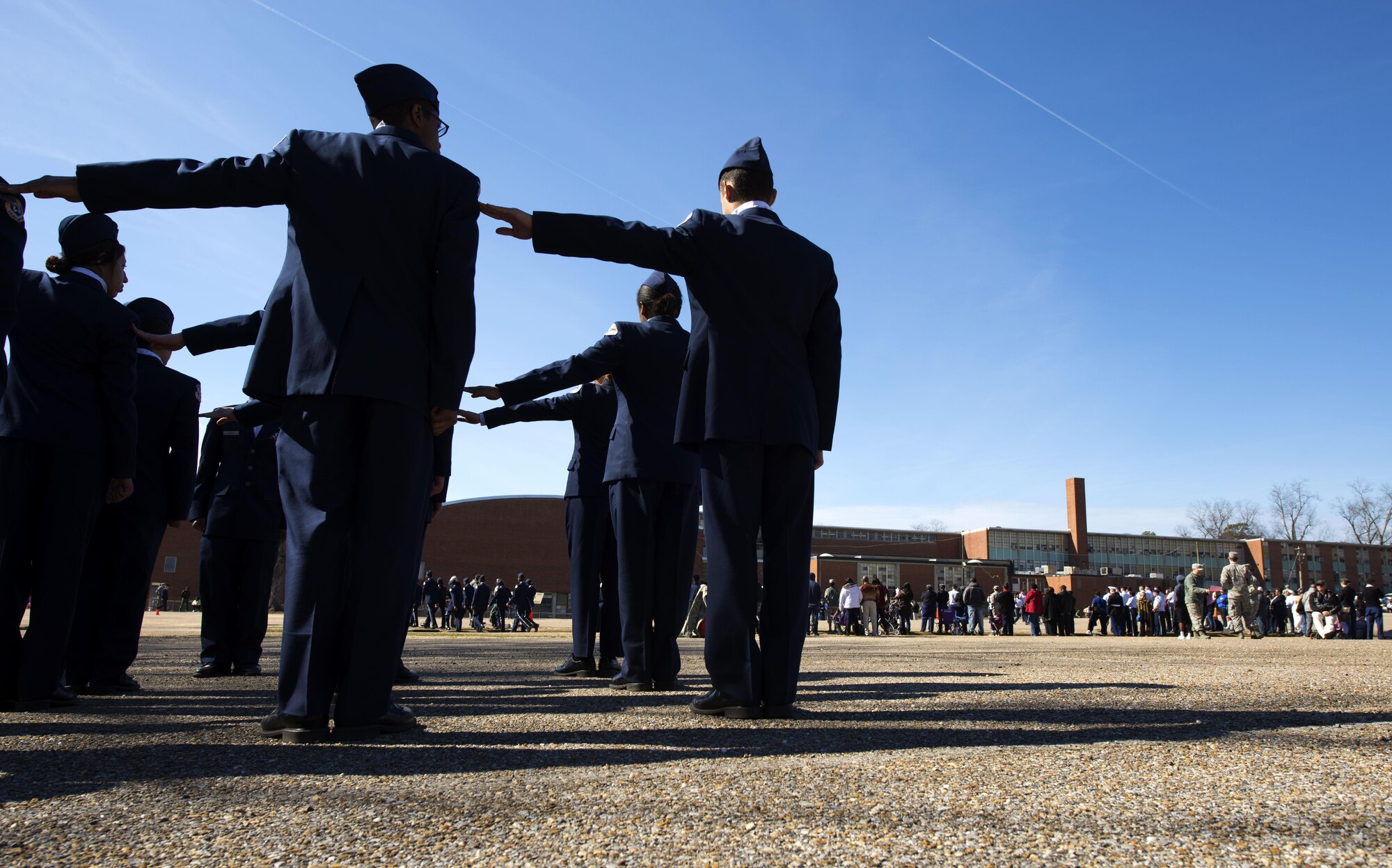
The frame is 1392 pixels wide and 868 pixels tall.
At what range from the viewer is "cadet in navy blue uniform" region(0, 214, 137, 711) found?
4.08 meters

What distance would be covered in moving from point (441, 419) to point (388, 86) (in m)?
1.39

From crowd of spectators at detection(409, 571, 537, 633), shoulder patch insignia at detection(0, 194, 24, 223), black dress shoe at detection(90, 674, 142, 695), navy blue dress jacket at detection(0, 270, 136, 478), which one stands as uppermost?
shoulder patch insignia at detection(0, 194, 24, 223)

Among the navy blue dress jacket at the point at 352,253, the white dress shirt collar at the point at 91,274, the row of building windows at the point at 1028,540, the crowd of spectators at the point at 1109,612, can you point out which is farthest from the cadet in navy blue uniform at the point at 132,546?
the row of building windows at the point at 1028,540

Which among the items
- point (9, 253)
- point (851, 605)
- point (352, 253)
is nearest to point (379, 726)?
point (352, 253)

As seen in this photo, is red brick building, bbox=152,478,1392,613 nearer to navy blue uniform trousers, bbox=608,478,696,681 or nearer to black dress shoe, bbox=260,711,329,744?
navy blue uniform trousers, bbox=608,478,696,681

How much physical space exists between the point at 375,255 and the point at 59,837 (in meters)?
2.05

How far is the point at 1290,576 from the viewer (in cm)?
8188

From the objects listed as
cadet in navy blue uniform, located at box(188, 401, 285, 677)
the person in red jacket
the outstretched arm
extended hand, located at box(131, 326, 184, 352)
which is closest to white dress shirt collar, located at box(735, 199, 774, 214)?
the outstretched arm

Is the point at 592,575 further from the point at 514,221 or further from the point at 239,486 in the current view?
the point at 514,221

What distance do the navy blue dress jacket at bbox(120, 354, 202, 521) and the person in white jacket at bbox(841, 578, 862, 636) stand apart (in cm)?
2451

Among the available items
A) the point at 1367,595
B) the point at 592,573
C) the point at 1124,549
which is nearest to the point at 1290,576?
the point at 1124,549

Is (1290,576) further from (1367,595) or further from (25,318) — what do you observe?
(25,318)

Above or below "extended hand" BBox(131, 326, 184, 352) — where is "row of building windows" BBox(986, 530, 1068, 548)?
above

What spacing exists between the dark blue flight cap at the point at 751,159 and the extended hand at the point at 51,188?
2653 millimetres
